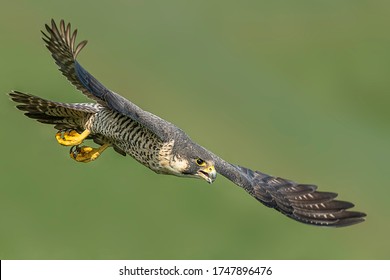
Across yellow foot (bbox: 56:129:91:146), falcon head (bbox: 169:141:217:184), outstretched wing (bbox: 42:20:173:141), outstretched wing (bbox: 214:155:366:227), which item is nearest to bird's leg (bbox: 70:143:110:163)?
yellow foot (bbox: 56:129:91:146)

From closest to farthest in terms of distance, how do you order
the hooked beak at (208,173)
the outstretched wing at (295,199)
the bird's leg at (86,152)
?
the hooked beak at (208,173)
the bird's leg at (86,152)
the outstretched wing at (295,199)

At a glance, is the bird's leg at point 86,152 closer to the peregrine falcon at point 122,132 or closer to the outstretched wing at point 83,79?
the peregrine falcon at point 122,132

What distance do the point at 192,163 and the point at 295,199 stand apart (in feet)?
10.1

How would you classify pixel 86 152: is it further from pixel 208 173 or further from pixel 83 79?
pixel 208 173

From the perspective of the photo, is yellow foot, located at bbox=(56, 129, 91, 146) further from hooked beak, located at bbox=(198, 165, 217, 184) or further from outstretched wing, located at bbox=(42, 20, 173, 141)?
hooked beak, located at bbox=(198, 165, 217, 184)

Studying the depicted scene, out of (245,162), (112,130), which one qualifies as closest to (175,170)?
(112,130)

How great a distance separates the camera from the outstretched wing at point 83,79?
16438mm

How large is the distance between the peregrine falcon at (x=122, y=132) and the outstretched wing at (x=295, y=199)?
18 mm

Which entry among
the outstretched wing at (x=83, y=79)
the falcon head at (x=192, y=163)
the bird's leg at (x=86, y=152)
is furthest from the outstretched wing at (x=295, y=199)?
the bird's leg at (x=86, y=152)

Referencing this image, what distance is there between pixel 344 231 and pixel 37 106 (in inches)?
971

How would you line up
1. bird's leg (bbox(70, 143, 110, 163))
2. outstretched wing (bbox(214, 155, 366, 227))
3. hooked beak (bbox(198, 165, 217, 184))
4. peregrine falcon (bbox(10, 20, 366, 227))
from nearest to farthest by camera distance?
peregrine falcon (bbox(10, 20, 366, 227))
hooked beak (bbox(198, 165, 217, 184))
bird's leg (bbox(70, 143, 110, 163))
outstretched wing (bbox(214, 155, 366, 227))

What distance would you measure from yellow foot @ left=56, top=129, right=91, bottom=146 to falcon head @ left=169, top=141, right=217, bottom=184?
174 cm

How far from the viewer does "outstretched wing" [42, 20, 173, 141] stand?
1644cm

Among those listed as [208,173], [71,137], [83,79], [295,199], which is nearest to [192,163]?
[208,173]
